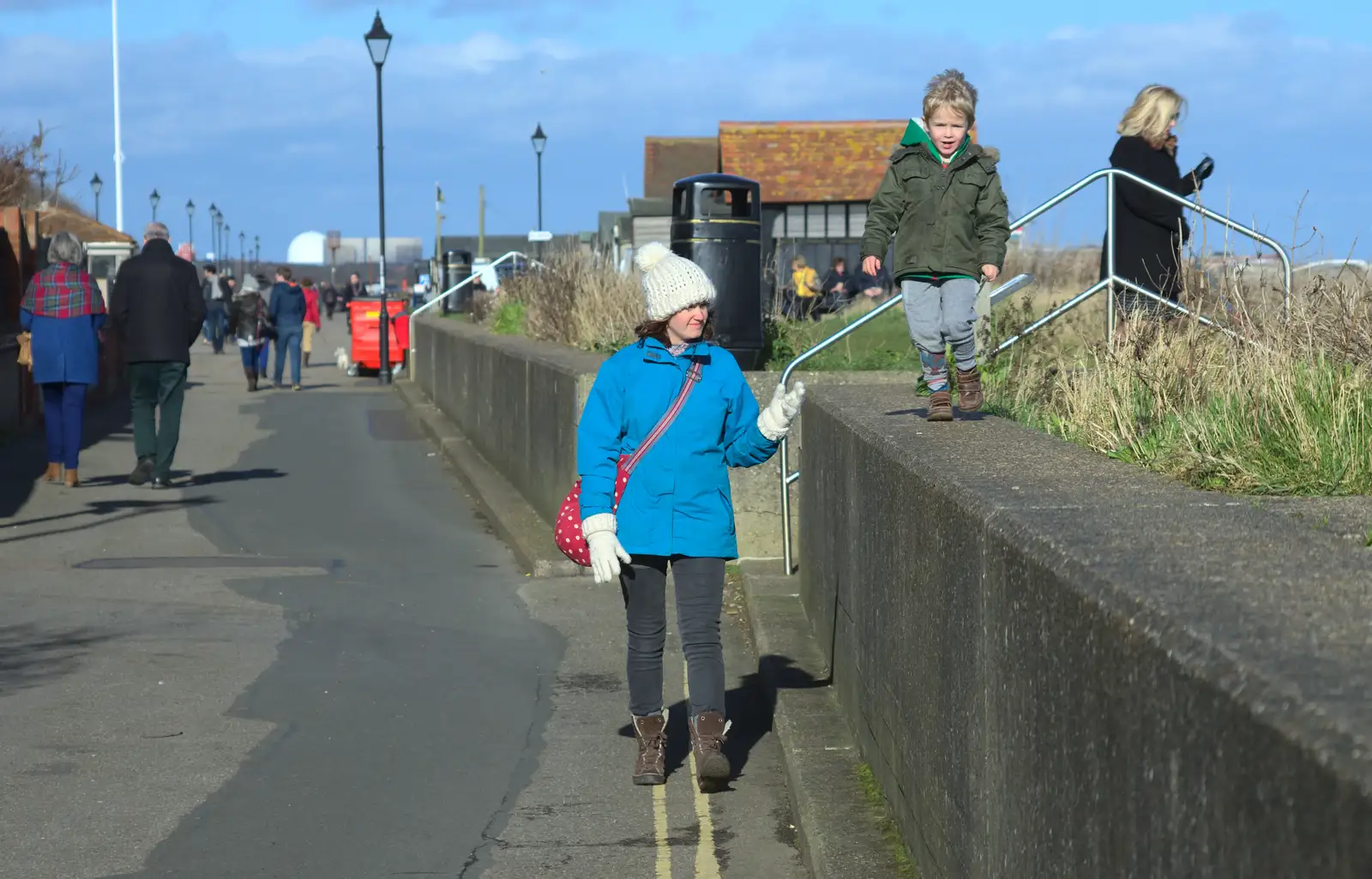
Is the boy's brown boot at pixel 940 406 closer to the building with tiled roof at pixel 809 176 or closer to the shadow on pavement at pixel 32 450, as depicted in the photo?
the shadow on pavement at pixel 32 450

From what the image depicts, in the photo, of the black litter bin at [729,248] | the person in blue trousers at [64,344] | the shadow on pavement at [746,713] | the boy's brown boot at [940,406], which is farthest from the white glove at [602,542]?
the person in blue trousers at [64,344]

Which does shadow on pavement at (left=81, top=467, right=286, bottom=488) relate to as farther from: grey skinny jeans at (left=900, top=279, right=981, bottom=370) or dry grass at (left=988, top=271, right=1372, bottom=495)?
grey skinny jeans at (left=900, top=279, right=981, bottom=370)

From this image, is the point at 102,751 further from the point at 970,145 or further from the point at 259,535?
the point at 259,535

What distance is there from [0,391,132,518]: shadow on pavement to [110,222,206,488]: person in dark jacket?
94 centimetres

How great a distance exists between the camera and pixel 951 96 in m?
7.07

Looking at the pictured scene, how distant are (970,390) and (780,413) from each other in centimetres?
143

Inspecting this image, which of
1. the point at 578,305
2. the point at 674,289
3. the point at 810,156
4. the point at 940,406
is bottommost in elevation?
the point at 940,406

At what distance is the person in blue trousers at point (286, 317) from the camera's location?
28.7 meters

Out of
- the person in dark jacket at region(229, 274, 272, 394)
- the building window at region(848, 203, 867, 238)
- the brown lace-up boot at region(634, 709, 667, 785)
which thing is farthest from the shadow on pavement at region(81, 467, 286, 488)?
the building window at region(848, 203, 867, 238)

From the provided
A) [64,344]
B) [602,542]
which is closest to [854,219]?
[64,344]

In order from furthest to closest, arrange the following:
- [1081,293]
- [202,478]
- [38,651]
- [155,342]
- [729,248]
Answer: [202,478] < [155,342] < [729,248] < [1081,293] < [38,651]

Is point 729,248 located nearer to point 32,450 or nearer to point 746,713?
point 746,713

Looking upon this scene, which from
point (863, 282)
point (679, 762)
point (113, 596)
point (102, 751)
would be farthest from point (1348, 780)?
point (863, 282)

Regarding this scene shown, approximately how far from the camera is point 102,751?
6562 mm
